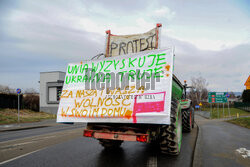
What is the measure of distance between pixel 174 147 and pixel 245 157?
1950 millimetres

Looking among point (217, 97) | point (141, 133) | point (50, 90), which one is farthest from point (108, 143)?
point (50, 90)

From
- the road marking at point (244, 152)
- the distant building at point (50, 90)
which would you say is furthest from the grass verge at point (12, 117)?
the road marking at point (244, 152)

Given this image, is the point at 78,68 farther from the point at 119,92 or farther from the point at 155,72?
the point at 155,72

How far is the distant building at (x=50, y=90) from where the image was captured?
36175mm

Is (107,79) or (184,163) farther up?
(107,79)

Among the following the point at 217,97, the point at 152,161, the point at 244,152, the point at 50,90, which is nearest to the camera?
the point at 152,161

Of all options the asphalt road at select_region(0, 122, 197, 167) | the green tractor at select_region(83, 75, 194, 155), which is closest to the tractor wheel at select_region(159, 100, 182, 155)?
the green tractor at select_region(83, 75, 194, 155)

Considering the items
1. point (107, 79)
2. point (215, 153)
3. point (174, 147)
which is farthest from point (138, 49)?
point (215, 153)

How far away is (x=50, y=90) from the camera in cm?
3712

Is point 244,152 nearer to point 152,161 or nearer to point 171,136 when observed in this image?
point 171,136

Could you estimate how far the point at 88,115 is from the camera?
5.10 m

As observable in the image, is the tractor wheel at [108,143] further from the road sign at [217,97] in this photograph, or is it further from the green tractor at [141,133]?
the road sign at [217,97]

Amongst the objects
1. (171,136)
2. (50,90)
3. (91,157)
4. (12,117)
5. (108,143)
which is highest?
(50,90)

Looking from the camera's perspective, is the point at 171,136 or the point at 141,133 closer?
the point at 141,133
